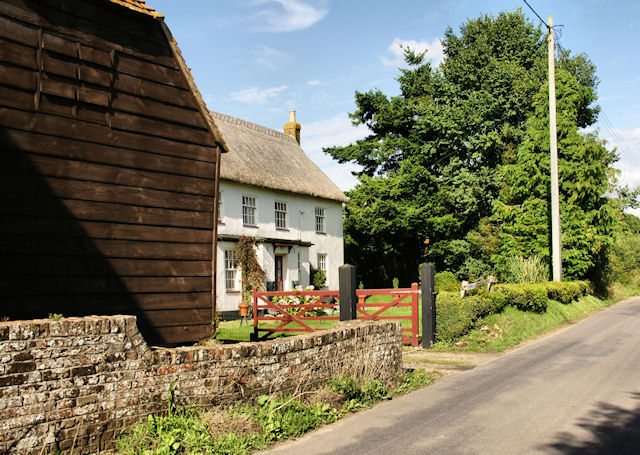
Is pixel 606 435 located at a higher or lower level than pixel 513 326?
lower

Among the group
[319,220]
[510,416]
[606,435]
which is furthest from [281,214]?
[606,435]

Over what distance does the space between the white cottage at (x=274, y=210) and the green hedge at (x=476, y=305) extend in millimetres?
11243

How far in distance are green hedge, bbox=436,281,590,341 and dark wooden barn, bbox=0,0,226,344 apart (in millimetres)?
6248

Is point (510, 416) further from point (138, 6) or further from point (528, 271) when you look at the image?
point (528, 271)

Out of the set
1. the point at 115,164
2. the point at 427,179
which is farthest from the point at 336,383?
the point at 427,179

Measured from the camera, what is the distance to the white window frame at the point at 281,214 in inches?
1067

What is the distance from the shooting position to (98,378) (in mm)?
5355

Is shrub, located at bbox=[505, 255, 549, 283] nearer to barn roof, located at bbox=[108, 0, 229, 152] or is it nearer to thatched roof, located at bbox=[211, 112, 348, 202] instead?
thatched roof, located at bbox=[211, 112, 348, 202]

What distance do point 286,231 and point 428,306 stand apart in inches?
580

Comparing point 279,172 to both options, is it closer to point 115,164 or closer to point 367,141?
point 367,141

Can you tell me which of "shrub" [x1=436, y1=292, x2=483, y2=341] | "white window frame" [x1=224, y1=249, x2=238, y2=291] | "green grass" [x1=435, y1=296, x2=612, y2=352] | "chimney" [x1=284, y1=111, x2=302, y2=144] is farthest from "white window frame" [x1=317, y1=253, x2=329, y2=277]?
"shrub" [x1=436, y1=292, x2=483, y2=341]

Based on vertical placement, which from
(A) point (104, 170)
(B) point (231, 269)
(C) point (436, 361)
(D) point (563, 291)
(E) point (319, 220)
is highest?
(E) point (319, 220)

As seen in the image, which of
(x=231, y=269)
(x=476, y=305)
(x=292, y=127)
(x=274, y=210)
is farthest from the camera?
(x=292, y=127)

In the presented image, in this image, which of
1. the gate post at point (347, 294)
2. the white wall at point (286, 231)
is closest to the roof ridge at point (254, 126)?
the white wall at point (286, 231)
